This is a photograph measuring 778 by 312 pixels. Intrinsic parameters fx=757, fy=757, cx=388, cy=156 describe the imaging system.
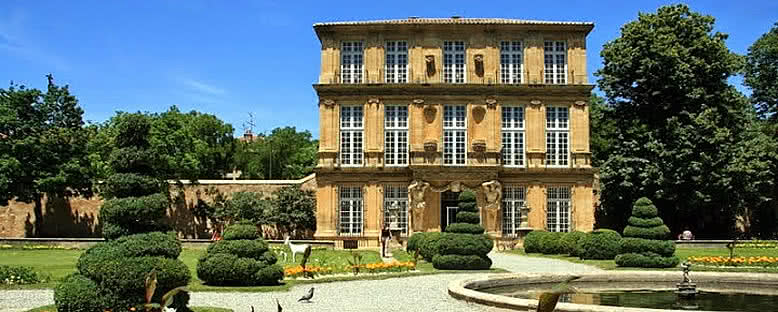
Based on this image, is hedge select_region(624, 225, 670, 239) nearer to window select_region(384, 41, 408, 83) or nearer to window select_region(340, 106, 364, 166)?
window select_region(340, 106, 364, 166)

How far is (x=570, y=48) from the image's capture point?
39.9 m

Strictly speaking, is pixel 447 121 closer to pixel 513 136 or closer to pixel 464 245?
pixel 513 136

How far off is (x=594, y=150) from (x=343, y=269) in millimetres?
31209

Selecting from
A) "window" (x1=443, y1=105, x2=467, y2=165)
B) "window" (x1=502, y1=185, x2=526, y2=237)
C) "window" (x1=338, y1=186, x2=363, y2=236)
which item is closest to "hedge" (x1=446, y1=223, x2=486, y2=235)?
"window" (x1=443, y1=105, x2=467, y2=165)

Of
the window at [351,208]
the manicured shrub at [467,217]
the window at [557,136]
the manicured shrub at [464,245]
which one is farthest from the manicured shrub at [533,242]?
the window at [351,208]

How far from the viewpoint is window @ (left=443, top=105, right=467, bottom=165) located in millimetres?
38812

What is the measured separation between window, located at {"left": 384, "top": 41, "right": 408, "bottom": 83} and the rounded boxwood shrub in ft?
51.6

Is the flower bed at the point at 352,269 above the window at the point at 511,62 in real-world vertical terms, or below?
below

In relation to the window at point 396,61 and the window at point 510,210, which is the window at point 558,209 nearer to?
the window at point 510,210

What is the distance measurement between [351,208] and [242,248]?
21.6 m

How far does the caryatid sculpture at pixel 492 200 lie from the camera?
37406mm

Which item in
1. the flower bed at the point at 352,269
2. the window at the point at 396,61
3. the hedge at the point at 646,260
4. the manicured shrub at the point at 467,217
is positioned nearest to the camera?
the flower bed at the point at 352,269

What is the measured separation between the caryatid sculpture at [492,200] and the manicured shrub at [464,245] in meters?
14.4

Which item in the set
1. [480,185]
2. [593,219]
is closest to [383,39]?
[480,185]
